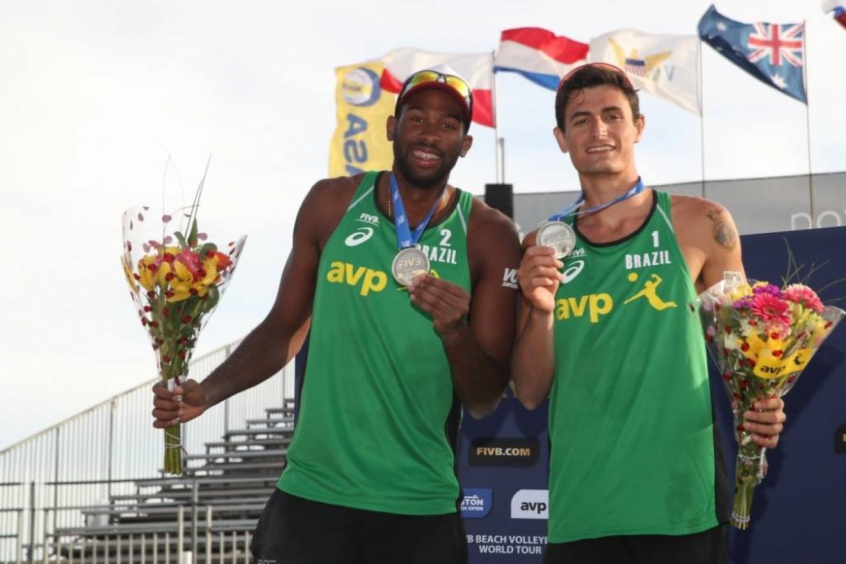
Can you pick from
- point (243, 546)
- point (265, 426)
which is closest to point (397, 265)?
point (243, 546)

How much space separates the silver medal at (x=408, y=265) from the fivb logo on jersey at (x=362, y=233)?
0.76ft

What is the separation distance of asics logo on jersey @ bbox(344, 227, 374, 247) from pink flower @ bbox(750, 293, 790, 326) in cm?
126

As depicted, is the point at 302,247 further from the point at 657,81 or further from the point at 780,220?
the point at 657,81

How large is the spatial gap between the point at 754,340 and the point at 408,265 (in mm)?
1065

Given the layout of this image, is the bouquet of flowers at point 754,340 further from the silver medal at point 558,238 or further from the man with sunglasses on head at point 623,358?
the silver medal at point 558,238

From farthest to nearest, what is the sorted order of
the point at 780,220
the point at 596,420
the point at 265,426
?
the point at 265,426, the point at 780,220, the point at 596,420

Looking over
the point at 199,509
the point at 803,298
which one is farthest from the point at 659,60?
the point at 803,298

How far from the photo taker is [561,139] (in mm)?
3955

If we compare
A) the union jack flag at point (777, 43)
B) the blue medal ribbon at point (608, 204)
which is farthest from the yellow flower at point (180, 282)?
the union jack flag at point (777, 43)

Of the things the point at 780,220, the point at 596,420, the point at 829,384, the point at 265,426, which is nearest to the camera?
the point at 596,420

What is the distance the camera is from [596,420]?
360cm

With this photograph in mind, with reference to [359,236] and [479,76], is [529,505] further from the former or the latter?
[479,76]

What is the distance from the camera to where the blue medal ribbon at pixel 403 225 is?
151 inches

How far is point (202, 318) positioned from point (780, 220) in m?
10.9
